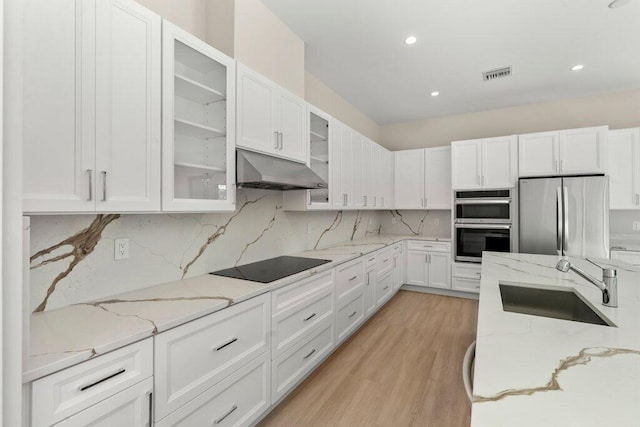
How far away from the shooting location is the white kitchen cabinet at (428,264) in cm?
449

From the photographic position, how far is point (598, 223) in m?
3.48

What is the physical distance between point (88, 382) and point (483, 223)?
14.7 feet

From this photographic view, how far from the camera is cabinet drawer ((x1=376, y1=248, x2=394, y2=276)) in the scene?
3.70 m

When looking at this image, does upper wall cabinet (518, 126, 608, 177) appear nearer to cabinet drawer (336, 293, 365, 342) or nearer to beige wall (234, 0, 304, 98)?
cabinet drawer (336, 293, 365, 342)

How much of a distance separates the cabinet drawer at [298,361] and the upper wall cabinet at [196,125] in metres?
1.11

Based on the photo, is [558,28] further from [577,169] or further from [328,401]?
[328,401]

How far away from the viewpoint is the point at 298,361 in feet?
6.98

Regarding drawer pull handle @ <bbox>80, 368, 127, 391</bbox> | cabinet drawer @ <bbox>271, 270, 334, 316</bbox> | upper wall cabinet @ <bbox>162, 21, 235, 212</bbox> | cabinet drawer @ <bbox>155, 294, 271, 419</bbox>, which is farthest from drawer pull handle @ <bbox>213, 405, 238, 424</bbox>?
upper wall cabinet @ <bbox>162, 21, 235, 212</bbox>

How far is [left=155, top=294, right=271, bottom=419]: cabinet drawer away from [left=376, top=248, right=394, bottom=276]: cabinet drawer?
216 cm

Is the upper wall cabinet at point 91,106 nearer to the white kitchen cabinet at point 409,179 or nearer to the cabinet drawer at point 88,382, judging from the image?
the cabinet drawer at point 88,382

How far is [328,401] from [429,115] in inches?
182

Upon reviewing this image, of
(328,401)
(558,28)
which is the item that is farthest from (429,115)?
(328,401)

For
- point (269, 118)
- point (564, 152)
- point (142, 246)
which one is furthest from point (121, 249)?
point (564, 152)

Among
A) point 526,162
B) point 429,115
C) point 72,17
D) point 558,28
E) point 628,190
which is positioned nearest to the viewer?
point 72,17
